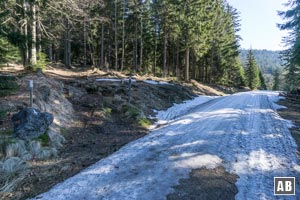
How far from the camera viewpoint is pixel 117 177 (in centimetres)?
539

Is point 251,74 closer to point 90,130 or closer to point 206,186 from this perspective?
point 90,130

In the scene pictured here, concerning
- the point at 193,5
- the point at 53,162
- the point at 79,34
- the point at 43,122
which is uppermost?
the point at 193,5

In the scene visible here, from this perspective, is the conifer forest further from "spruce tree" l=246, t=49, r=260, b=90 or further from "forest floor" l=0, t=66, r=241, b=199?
"spruce tree" l=246, t=49, r=260, b=90

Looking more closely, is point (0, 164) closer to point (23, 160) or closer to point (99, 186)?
point (23, 160)

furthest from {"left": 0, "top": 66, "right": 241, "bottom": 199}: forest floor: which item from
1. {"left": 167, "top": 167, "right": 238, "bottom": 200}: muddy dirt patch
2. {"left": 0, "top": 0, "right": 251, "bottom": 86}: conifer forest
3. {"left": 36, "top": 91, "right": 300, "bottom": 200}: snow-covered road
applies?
{"left": 0, "top": 0, "right": 251, "bottom": 86}: conifer forest

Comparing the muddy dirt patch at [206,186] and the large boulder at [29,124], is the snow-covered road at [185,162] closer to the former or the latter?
the muddy dirt patch at [206,186]

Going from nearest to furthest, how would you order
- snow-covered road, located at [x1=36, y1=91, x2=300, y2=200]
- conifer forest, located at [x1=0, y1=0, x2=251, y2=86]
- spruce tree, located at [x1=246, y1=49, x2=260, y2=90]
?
snow-covered road, located at [x1=36, y1=91, x2=300, y2=200]
conifer forest, located at [x1=0, y1=0, x2=251, y2=86]
spruce tree, located at [x1=246, y1=49, x2=260, y2=90]

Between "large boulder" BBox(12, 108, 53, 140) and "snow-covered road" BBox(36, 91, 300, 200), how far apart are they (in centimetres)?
209

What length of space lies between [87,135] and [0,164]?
10.9ft

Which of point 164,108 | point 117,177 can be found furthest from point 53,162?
point 164,108

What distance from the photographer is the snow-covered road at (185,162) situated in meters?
4.82

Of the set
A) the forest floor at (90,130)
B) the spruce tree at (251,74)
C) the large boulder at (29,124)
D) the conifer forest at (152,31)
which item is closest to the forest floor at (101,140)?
the forest floor at (90,130)

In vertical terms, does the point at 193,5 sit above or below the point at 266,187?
above

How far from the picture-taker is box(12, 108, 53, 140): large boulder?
6.85 m
